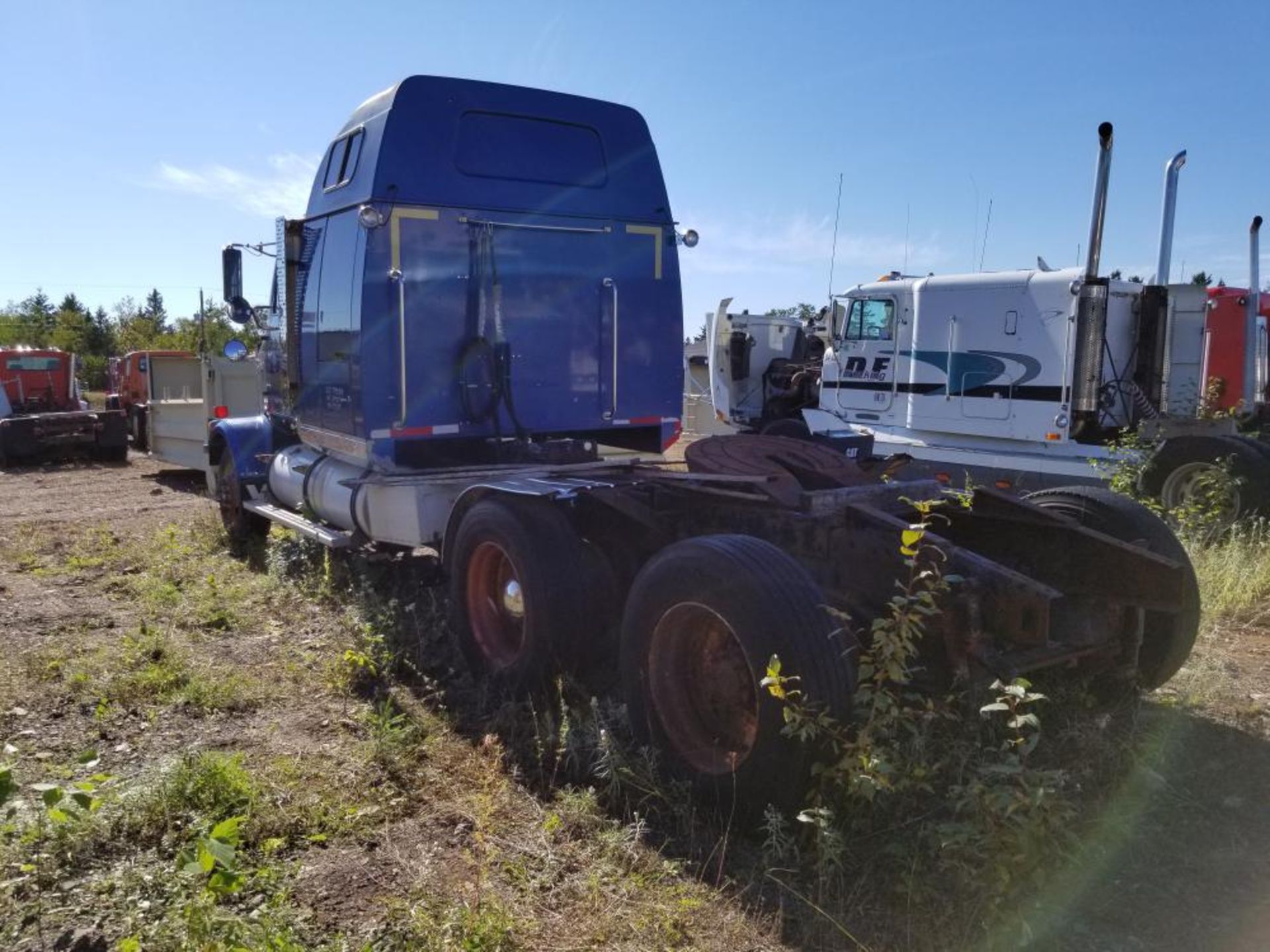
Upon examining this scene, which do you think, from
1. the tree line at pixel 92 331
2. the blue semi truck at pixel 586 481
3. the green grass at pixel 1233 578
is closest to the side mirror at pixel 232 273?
the blue semi truck at pixel 586 481

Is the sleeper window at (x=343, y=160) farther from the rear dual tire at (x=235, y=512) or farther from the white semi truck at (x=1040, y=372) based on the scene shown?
the white semi truck at (x=1040, y=372)

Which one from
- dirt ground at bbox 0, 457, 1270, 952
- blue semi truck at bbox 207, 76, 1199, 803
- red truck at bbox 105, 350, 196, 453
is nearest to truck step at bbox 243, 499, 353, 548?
blue semi truck at bbox 207, 76, 1199, 803

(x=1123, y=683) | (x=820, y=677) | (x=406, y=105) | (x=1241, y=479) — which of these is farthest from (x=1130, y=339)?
(x=820, y=677)

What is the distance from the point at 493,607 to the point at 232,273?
186 inches

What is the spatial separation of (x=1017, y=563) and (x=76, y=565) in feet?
24.6

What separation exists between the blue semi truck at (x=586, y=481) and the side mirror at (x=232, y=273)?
0.05m

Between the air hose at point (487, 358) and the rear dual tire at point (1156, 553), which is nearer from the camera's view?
the rear dual tire at point (1156, 553)

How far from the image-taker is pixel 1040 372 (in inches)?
432

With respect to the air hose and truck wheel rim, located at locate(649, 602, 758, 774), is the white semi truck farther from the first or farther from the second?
truck wheel rim, located at locate(649, 602, 758, 774)

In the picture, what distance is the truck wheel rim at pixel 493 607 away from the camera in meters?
5.09

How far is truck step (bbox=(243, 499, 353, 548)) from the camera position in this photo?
658 centimetres

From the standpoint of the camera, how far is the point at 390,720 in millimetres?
4609

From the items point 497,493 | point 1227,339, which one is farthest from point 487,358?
point 1227,339

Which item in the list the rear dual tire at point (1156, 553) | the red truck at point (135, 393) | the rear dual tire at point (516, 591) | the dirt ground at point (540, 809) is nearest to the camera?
the dirt ground at point (540, 809)
